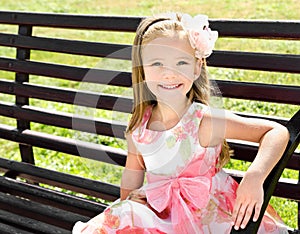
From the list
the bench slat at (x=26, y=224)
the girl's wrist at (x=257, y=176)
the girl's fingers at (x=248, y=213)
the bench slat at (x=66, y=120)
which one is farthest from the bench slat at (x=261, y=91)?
the bench slat at (x=26, y=224)

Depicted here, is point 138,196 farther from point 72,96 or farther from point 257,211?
point 72,96

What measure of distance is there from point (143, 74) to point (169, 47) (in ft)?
0.64

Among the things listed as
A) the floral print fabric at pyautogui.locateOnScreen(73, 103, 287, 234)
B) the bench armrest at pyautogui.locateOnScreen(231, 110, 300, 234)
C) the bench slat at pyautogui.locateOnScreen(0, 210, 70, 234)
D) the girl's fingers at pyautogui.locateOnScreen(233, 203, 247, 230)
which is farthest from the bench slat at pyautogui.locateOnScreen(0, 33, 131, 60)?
the girl's fingers at pyautogui.locateOnScreen(233, 203, 247, 230)

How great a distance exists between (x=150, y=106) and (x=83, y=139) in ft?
3.23

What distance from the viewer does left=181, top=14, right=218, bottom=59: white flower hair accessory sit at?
95.5 inches

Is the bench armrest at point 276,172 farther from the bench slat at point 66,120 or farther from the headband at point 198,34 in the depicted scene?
the bench slat at point 66,120

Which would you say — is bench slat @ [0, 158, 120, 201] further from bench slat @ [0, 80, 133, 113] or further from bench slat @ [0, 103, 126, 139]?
bench slat @ [0, 80, 133, 113]

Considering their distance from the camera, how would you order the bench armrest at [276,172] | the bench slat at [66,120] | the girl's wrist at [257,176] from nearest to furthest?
the bench armrest at [276,172]
the girl's wrist at [257,176]
the bench slat at [66,120]

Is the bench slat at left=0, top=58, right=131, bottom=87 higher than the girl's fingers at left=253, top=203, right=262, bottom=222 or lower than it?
higher

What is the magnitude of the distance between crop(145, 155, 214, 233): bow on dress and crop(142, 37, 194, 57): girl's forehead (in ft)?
1.32

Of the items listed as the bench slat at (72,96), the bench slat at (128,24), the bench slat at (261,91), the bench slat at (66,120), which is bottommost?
the bench slat at (66,120)

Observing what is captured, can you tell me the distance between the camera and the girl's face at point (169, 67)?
242 cm

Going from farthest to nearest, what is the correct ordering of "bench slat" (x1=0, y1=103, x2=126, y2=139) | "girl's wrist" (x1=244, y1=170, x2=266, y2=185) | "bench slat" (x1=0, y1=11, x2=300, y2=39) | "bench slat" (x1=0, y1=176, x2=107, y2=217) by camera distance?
"bench slat" (x1=0, y1=103, x2=126, y2=139)
"bench slat" (x1=0, y1=176, x2=107, y2=217)
"bench slat" (x1=0, y1=11, x2=300, y2=39)
"girl's wrist" (x1=244, y1=170, x2=266, y2=185)

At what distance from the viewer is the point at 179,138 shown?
2510 millimetres
